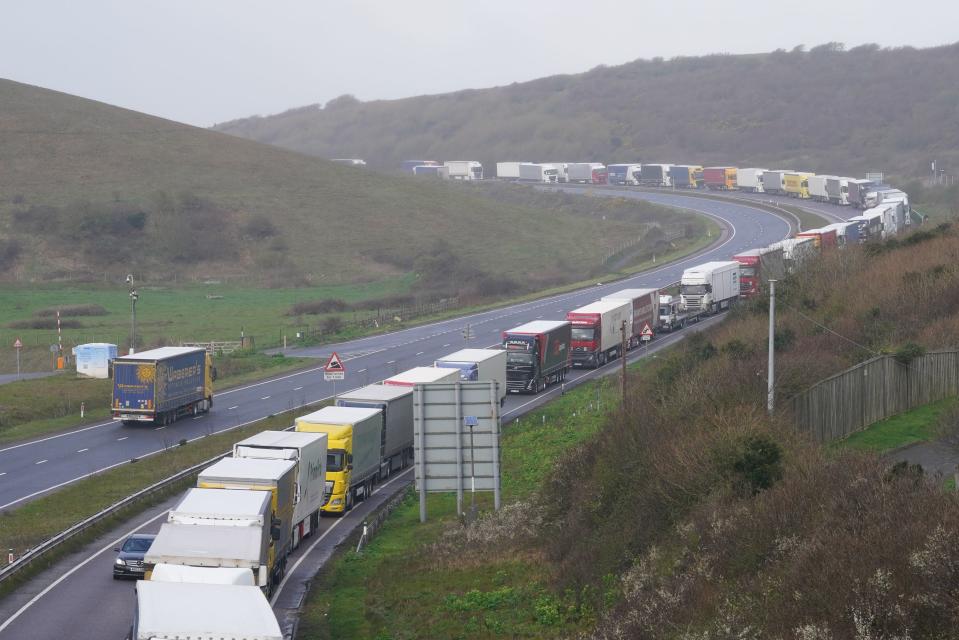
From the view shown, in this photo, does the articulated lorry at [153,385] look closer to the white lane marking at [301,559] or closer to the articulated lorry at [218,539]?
the white lane marking at [301,559]

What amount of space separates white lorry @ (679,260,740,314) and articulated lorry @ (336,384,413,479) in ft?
118

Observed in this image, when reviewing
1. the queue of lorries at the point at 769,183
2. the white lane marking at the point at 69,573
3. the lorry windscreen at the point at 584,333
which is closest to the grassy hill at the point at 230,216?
the queue of lorries at the point at 769,183

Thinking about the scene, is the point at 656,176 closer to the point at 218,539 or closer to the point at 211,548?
the point at 218,539

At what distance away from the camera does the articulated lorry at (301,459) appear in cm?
3123

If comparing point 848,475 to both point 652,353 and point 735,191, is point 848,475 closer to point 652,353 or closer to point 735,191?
point 652,353

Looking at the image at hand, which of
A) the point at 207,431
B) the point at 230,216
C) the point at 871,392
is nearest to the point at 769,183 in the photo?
the point at 230,216

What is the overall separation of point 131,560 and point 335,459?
901cm

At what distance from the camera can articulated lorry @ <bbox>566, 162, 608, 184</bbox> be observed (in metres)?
193

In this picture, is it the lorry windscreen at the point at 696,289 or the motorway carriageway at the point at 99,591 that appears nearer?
the motorway carriageway at the point at 99,591

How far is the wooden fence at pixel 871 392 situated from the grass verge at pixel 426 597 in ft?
31.1

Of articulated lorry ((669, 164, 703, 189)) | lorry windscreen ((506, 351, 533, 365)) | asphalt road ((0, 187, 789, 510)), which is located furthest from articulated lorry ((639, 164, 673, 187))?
lorry windscreen ((506, 351, 533, 365))

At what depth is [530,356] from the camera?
58.3m

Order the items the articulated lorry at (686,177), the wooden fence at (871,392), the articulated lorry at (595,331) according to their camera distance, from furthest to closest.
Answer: the articulated lorry at (686,177)
the articulated lorry at (595,331)
the wooden fence at (871,392)

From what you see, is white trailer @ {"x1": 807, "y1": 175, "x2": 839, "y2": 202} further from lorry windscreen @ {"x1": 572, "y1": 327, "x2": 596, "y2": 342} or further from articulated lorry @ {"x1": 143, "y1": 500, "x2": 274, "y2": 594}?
articulated lorry @ {"x1": 143, "y1": 500, "x2": 274, "y2": 594}
